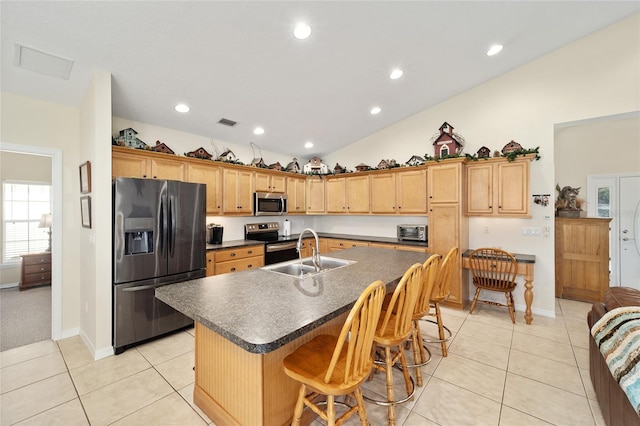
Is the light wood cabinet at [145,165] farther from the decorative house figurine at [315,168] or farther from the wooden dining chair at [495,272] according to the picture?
the wooden dining chair at [495,272]

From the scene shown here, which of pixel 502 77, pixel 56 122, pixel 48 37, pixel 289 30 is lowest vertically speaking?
pixel 56 122

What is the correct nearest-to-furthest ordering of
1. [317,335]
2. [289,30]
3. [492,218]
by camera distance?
[317,335]
[289,30]
[492,218]

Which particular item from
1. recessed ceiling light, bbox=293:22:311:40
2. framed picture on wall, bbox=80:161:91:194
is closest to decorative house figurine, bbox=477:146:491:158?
recessed ceiling light, bbox=293:22:311:40

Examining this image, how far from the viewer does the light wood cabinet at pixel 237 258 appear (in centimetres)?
370

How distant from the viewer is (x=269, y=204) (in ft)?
15.7

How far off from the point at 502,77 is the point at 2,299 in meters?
8.71

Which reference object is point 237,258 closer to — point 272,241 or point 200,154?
point 272,241

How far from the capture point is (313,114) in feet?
13.4

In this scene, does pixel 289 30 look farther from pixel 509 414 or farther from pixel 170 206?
pixel 509 414

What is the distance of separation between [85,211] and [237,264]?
6.28 feet

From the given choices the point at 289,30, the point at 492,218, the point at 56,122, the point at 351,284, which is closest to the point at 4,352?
the point at 56,122

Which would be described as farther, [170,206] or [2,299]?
[2,299]

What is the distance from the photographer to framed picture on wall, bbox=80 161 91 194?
105 inches

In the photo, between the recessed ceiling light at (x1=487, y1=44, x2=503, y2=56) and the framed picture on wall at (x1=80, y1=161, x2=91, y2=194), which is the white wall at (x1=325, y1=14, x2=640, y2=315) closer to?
the recessed ceiling light at (x1=487, y1=44, x2=503, y2=56)
